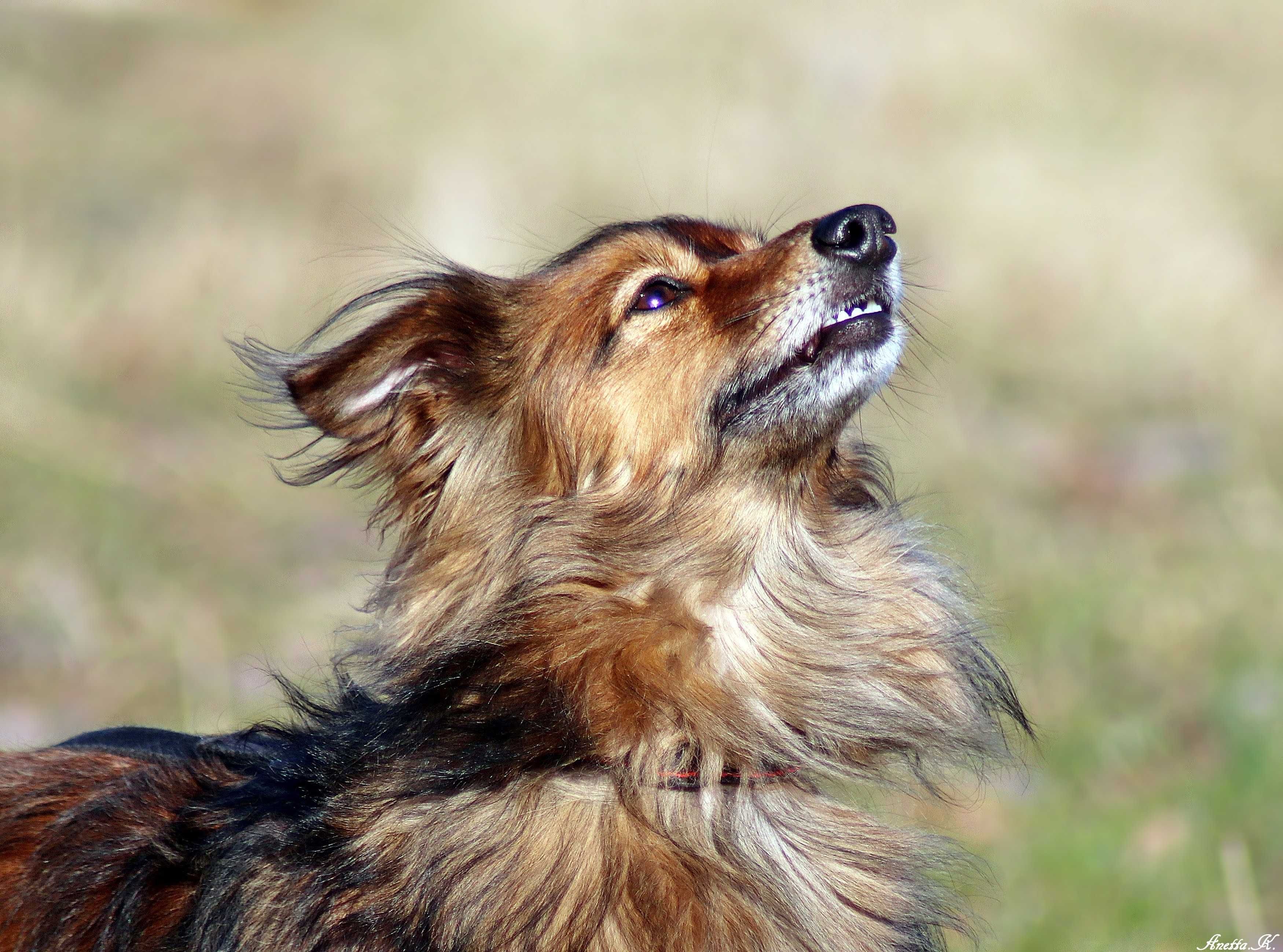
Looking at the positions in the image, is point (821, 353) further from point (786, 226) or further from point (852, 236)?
point (786, 226)

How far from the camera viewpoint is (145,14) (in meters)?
13.7

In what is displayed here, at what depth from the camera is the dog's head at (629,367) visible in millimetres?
3418

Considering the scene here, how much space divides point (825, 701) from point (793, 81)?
10500mm

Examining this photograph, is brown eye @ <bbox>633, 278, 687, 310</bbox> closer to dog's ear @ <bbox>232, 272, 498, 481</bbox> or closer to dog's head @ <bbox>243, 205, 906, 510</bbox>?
dog's head @ <bbox>243, 205, 906, 510</bbox>

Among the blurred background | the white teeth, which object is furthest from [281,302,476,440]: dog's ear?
the white teeth

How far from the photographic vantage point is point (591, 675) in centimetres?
309

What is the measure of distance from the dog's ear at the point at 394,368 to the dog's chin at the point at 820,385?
2.41 feet

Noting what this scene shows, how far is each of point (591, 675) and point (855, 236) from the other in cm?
133

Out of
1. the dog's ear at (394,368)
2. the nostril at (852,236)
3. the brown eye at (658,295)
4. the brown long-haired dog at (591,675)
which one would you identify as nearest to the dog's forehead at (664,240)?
the brown long-haired dog at (591,675)

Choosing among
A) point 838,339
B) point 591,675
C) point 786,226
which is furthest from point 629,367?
point 786,226

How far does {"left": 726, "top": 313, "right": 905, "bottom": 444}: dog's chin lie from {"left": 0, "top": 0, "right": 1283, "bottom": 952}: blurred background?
0.79 meters

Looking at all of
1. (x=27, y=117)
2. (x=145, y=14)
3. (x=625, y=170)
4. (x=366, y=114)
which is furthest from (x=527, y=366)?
(x=145, y=14)

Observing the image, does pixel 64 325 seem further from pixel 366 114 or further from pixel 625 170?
pixel 625 170

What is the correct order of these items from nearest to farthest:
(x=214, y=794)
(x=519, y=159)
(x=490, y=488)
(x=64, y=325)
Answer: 1. (x=214, y=794)
2. (x=490, y=488)
3. (x=64, y=325)
4. (x=519, y=159)
